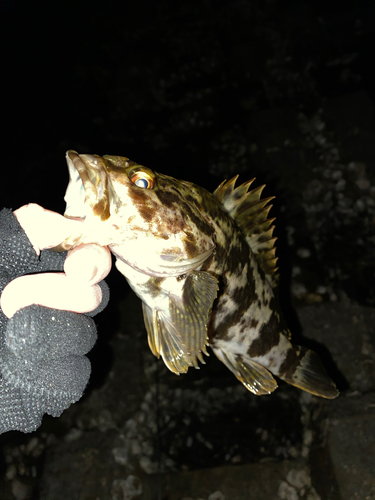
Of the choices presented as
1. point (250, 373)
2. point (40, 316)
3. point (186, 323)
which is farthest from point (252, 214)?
point (40, 316)

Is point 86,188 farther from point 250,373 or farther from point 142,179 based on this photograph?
point 250,373

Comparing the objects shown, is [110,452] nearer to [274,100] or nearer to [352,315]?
[352,315]

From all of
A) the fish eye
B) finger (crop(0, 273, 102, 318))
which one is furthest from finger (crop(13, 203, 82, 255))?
the fish eye

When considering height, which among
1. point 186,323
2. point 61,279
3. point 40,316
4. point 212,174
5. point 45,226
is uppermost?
point 45,226

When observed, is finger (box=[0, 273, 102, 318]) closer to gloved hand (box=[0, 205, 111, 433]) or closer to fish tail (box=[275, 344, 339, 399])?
gloved hand (box=[0, 205, 111, 433])

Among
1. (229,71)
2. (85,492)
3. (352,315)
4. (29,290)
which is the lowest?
(85,492)

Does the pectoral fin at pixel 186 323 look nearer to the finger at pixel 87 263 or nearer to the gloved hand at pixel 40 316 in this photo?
the gloved hand at pixel 40 316

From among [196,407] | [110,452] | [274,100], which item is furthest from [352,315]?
[274,100]
